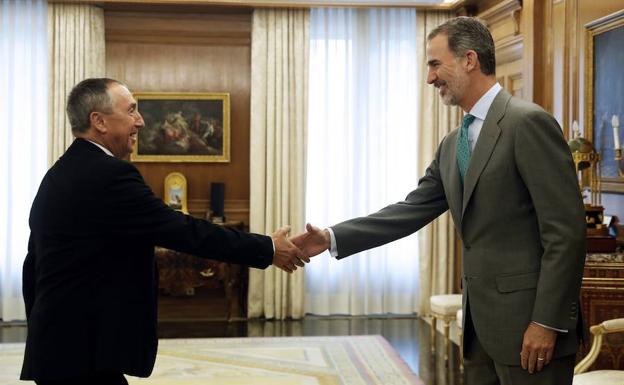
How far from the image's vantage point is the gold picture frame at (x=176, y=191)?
26.2ft

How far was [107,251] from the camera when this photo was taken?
8.87ft

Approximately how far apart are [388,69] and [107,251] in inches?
229

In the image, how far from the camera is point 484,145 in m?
2.53

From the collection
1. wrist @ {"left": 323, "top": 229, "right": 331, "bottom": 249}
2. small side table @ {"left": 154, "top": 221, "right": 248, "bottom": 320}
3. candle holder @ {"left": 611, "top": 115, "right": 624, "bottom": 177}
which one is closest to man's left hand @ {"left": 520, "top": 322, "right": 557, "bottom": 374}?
wrist @ {"left": 323, "top": 229, "right": 331, "bottom": 249}

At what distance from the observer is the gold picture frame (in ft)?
26.2

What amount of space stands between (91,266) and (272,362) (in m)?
3.72

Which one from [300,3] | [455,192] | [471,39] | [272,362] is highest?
[300,3]

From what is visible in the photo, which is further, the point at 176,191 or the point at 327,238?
the point at 176,191

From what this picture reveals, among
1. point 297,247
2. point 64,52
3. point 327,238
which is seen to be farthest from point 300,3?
point 327,238

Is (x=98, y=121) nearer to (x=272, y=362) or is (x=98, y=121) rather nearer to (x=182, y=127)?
(x=272, y=362)

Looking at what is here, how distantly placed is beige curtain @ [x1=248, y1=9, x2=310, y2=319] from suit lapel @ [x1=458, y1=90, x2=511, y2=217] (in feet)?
18.1

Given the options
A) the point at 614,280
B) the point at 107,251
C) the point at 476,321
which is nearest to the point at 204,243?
the point at 107,251

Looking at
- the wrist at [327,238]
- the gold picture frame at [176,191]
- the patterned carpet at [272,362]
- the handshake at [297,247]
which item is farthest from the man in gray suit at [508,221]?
the gold picture frame at [176,191]

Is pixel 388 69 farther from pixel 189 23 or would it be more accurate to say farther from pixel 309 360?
pixel 309 360
